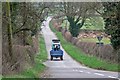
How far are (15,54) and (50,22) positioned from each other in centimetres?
10365

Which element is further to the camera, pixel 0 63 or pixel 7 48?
pixel 7 48

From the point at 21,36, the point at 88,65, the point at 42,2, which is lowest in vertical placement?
the point at 88,65

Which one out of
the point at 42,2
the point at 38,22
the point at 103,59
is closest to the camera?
the point at 38,22

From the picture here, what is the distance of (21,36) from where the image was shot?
35688mm

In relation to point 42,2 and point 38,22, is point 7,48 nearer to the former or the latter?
point 38,22

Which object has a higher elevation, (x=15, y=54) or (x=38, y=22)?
(x=38, y=22)

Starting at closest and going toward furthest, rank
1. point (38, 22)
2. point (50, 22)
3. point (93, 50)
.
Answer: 1. point (38, 22)
2. point (93, 50)
3. point (50, 22)

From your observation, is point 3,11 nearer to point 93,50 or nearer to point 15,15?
point 15,15

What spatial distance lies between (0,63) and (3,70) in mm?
389

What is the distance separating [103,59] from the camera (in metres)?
45.9

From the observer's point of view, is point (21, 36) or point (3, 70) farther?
point (21, 36)

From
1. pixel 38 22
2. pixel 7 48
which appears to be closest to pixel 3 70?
pixel 7 48

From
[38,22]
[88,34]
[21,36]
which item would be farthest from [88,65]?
[88,34]

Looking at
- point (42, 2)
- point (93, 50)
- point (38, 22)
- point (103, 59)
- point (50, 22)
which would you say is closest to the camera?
point (38, 22)
